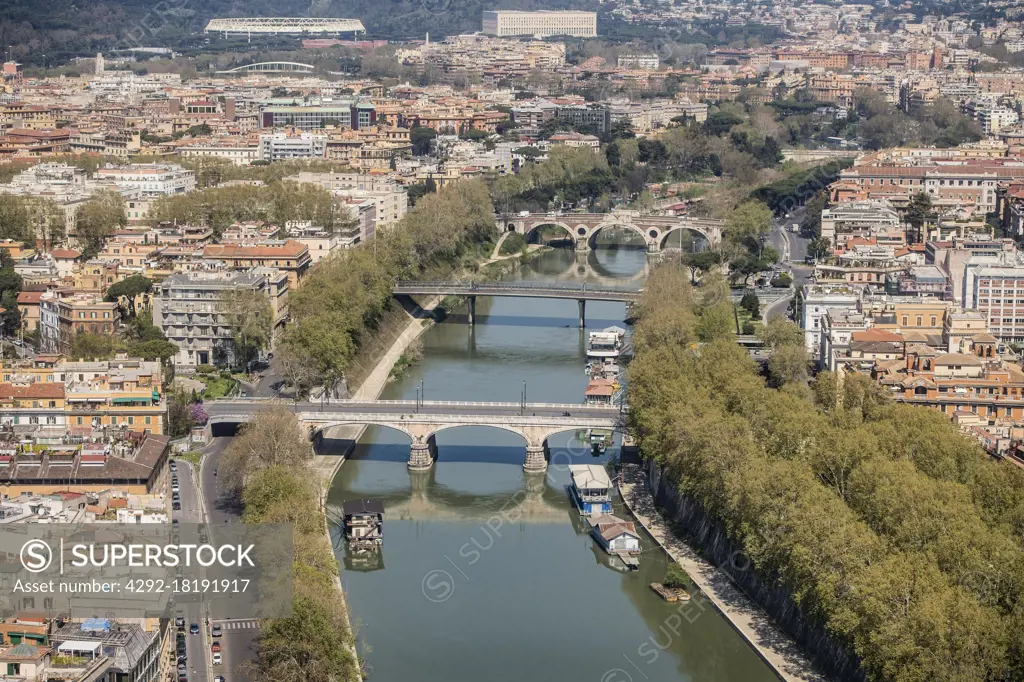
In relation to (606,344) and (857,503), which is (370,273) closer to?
(606,344)

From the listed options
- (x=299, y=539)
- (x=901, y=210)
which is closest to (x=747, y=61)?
(x=901, y=210)

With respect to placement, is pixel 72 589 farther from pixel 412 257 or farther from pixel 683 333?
pixel 412 257

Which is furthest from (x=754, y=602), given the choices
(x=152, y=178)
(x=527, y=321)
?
(x=152, y=178)

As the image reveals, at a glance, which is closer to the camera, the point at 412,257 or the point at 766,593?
the point at 766,593

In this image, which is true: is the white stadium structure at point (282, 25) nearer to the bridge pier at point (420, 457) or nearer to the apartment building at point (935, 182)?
the apartment building at point (935, 182)

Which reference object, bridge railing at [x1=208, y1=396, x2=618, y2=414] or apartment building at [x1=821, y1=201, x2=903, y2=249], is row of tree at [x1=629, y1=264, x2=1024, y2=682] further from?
apartment building at [x1=821, y1=201, x2=903, y2=249]

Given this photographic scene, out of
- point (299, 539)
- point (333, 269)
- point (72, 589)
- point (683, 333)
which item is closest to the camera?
point (72, 589)

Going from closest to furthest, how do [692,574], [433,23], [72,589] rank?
[72,589] < [692,574] < [433,23]

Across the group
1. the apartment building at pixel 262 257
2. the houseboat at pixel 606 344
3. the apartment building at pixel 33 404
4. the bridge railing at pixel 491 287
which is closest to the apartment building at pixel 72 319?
the apartment building at pixel 262 257
